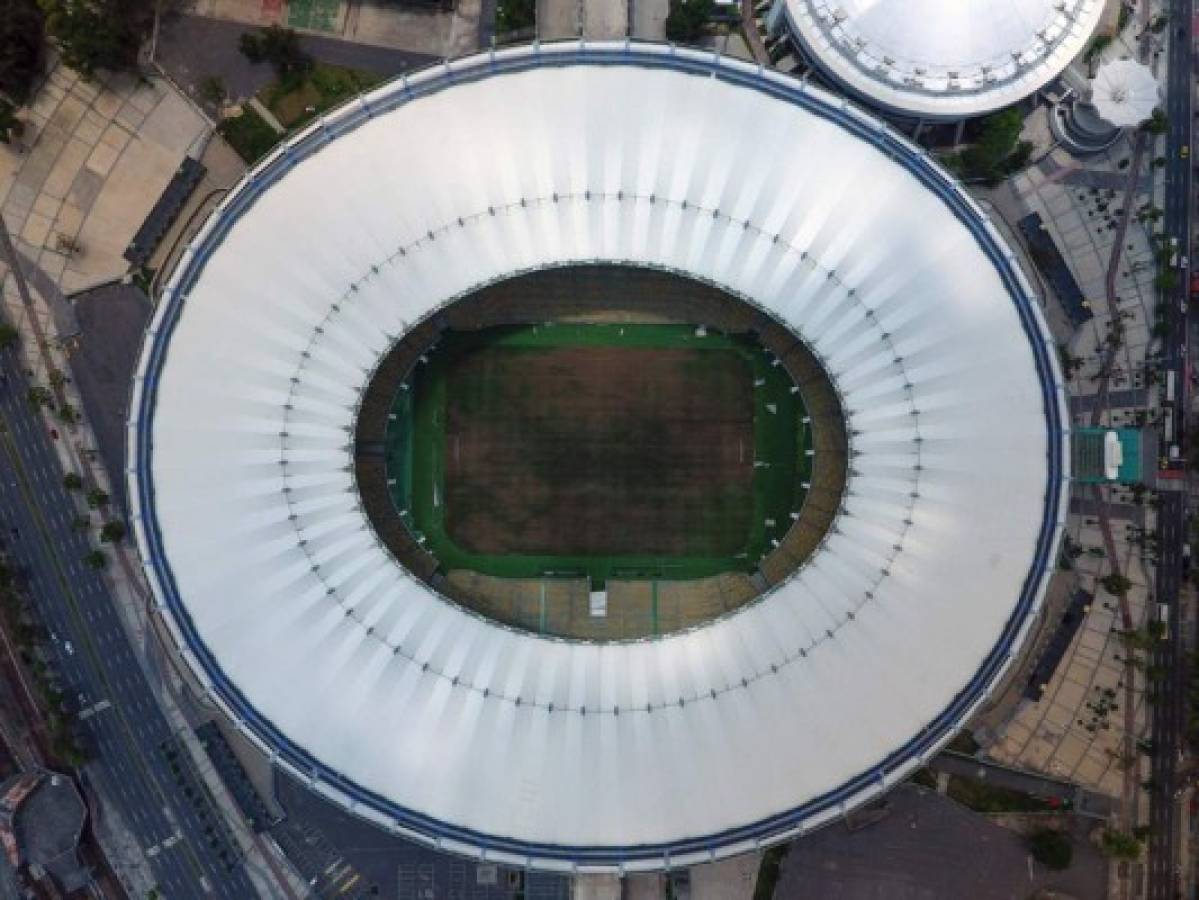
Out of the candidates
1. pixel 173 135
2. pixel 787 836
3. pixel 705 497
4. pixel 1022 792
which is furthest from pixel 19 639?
pixel 1022 792

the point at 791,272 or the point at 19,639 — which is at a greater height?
the point at 791,272

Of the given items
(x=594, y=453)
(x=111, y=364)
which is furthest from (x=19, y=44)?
(x=594, y=453)

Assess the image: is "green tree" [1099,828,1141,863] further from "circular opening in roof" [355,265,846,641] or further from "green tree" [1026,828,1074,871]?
"circular opening in roof" [355,265,846,641]

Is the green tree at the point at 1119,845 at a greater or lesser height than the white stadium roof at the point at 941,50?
lesser

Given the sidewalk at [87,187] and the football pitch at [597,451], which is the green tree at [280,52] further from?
the football pitch at [597,451]

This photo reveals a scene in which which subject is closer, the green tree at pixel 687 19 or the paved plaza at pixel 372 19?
the green tree at pixel 687 19

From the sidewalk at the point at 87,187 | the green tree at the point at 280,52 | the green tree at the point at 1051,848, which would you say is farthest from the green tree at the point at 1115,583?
the sidewalk at the point at 87,187

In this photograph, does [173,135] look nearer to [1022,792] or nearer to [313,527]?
[313,527]

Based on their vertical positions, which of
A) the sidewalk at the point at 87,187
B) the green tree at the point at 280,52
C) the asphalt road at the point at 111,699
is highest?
the green tree at the point at 280,52
